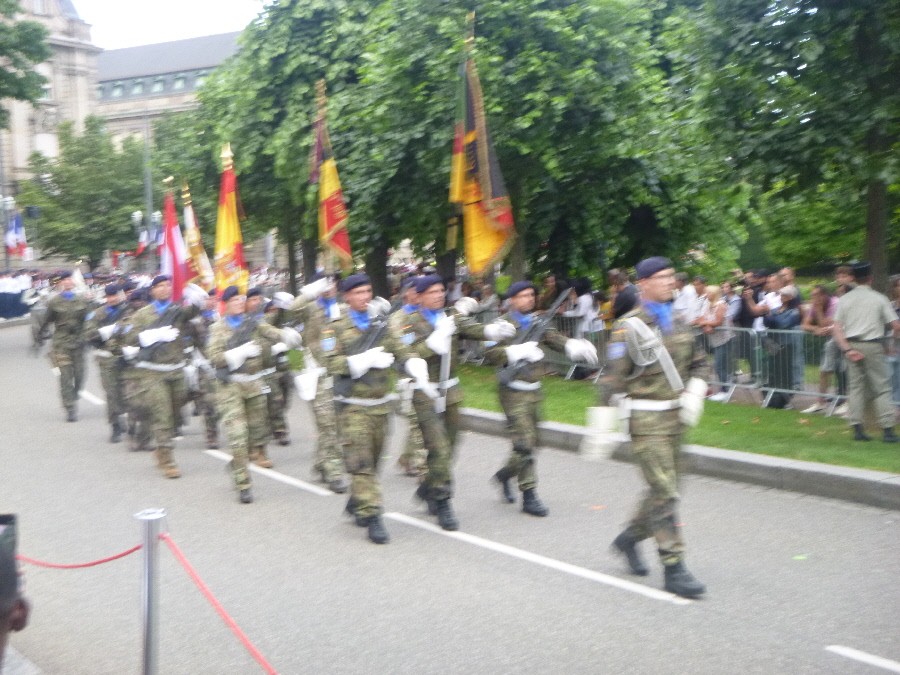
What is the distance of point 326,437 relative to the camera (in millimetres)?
10648

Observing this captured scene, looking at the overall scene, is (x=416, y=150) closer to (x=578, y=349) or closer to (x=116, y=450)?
(x=116, y=450)

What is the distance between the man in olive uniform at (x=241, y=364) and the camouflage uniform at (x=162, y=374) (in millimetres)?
1084

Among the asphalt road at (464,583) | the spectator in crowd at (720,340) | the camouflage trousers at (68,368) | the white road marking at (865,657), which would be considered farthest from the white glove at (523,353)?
the camouflage trousers at (68,368)

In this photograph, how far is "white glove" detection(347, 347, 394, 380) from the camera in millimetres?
8305

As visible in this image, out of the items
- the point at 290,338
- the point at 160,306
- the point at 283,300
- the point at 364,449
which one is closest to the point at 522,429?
the point at 364,449

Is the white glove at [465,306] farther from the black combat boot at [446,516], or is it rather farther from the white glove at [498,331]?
the black combat boot at [446,516]

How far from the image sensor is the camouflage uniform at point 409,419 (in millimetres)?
8727

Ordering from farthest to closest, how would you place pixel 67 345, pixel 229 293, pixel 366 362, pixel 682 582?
pixel 67 345 < pixel 229 293 < pixel 366 362 < pixel 682 582

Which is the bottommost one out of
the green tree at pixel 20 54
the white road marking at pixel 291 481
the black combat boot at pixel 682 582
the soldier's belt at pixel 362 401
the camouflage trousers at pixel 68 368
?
the white road marking at pixel 291 481

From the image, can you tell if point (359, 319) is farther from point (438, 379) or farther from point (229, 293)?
point (229, 293)

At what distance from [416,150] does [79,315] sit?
16.9 feet

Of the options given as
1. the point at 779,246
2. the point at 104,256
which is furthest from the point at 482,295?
the point at 104,256

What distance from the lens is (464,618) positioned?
251 inches

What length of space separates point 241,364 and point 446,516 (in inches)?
107
